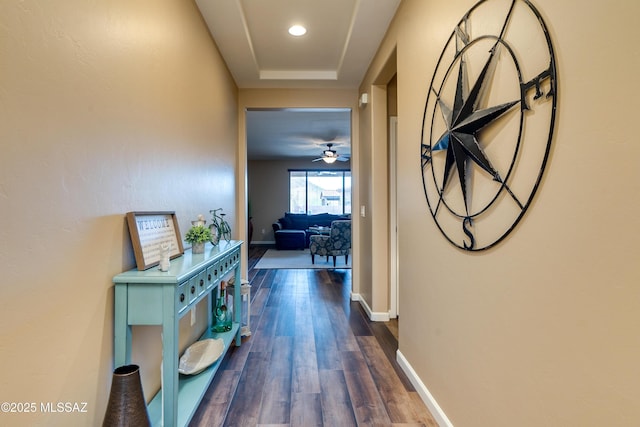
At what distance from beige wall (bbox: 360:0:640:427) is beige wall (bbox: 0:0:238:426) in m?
1.49

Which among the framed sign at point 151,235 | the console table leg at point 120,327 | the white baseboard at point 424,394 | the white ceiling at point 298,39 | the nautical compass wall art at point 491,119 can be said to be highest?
the white ceiling at point 298,39

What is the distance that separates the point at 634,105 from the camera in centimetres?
70

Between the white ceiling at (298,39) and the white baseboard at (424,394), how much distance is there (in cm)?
Answer: 255

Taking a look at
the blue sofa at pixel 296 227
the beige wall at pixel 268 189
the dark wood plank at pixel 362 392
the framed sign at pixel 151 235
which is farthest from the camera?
the beige wall at pixel 268 189

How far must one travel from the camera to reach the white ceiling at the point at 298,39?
2.35m

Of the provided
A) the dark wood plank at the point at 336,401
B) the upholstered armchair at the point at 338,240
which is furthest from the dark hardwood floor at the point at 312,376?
the upholstered armchair at the point at 338,240

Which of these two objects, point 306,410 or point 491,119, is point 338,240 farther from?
point 491,119

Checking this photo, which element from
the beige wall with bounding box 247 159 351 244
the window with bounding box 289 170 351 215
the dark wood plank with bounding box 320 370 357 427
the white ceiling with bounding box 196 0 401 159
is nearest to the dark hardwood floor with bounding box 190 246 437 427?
the dark wood plank with bounding box 320 370 357 427

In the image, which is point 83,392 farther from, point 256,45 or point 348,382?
point 256,45

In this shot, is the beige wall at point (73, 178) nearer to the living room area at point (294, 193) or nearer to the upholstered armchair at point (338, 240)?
the upholstered armchair at point (338, 240)

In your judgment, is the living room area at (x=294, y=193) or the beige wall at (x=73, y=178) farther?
the living room area at (x=294, y=193)

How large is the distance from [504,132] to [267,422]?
178 centimetres

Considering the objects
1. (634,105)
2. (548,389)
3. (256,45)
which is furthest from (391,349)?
(256,45)
